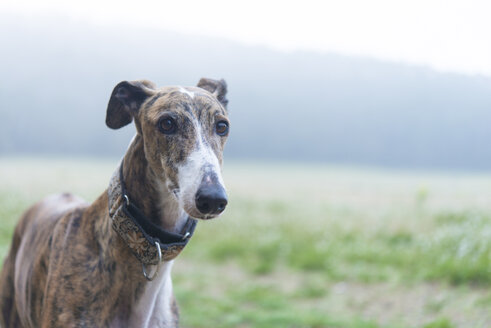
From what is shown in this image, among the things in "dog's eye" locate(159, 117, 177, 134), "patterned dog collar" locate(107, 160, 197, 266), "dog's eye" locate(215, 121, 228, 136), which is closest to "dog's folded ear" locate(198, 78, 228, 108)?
"dog's eye" locate(215, 121, 228, 136)

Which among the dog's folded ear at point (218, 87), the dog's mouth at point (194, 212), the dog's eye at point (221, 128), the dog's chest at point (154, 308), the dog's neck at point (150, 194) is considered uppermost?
the dog's folded ear at point (218, 87)

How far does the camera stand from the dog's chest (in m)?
2.31

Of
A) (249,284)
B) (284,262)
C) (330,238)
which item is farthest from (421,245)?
(249,284)

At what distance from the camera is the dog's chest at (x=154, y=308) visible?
2312 millimetres

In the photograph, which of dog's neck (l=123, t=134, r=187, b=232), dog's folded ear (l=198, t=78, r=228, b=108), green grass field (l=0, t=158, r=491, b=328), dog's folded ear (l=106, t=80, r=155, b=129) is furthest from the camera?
green grass field (l=0, t=158, r=491, b=328)

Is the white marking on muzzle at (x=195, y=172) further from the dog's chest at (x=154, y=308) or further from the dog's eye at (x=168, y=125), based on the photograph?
the dog's chest at (x=154, y=308)

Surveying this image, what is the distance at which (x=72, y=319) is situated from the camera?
2.22m

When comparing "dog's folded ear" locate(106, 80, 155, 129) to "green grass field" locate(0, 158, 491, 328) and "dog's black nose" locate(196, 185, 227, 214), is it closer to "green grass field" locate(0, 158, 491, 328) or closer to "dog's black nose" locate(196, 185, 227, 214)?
"dog's black nose" locate(196, 185, 227, 214)

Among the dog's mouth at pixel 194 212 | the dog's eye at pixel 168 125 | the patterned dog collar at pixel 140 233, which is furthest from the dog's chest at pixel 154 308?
the dog's eye at pixel 168 125

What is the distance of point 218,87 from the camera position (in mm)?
2805

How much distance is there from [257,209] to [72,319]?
7.90 meters

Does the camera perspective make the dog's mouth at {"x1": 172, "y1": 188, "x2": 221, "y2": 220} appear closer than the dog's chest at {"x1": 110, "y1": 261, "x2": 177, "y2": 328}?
Yes

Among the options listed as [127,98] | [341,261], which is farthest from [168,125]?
[341,261]

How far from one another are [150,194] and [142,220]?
122mm
